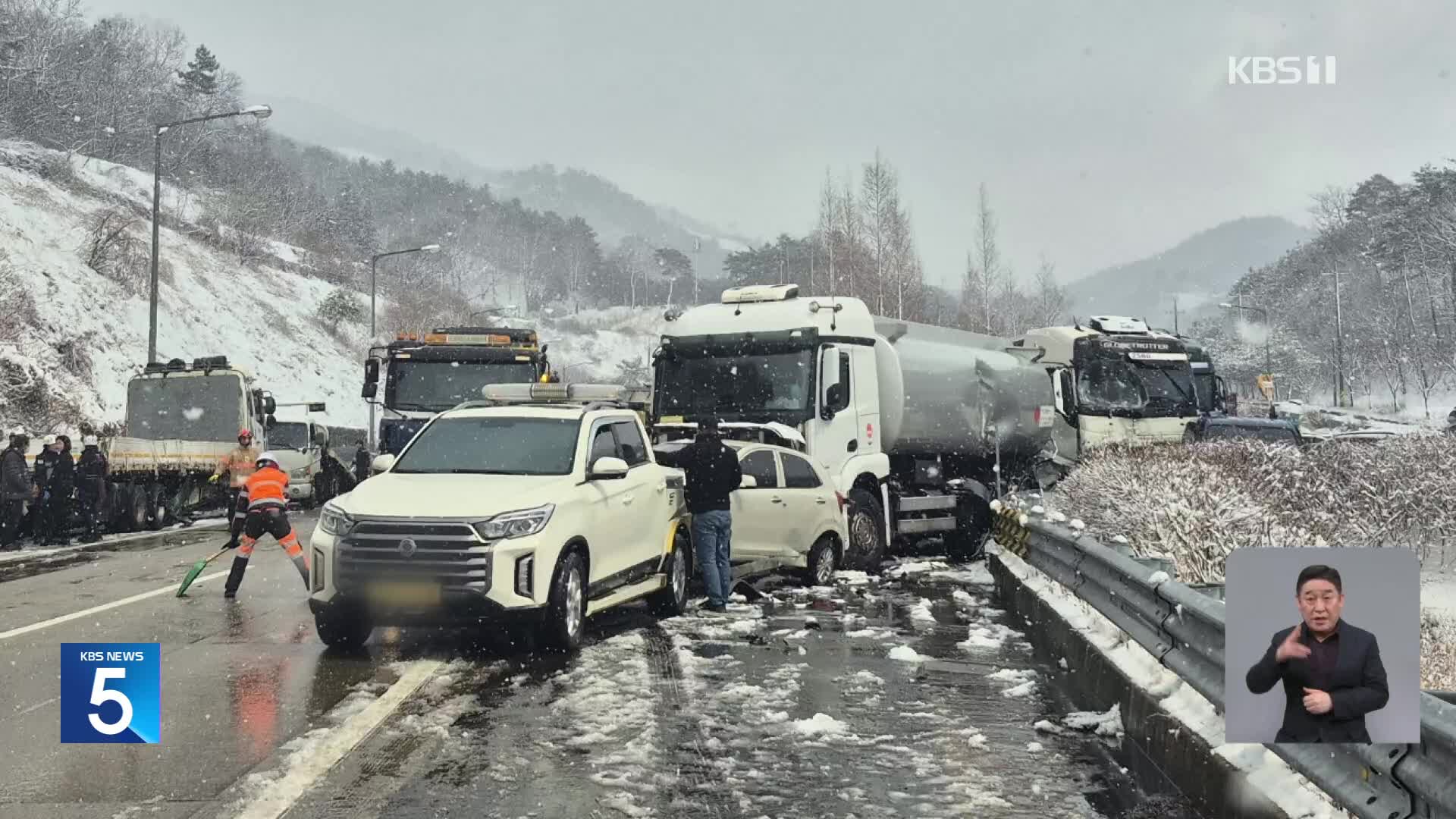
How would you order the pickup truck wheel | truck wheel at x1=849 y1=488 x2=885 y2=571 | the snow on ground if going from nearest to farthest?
1. the snow on ground
2. the pickup truck wheel
3. truck wheel at x1=849 y1=488 x2=885 y2=571

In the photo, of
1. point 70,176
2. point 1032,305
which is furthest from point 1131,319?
point 1032,305

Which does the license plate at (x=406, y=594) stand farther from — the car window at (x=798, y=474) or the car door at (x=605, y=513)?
the car window at (x=798, y=474)

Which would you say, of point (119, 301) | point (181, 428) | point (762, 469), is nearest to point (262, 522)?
point (762, 469)

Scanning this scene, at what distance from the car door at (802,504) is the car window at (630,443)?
246 cm

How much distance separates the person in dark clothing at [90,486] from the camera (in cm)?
2005

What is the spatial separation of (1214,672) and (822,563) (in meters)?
8.91

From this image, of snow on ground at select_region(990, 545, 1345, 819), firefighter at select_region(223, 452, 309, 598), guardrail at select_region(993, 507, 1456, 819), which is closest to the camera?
guardrail at select_region(993, 507, 1456, 819)

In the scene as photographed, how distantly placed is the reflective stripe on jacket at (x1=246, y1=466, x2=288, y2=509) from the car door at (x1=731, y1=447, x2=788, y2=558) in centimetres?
460

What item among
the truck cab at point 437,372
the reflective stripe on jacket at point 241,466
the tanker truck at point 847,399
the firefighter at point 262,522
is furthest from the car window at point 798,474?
the truck cab at point 437,372

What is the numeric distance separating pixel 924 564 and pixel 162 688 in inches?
436

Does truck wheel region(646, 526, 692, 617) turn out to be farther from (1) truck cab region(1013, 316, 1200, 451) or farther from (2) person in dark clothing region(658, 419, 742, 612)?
(1) truck cab region(1013, 316, 1200, 451)

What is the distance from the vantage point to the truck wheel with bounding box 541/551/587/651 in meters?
8.97

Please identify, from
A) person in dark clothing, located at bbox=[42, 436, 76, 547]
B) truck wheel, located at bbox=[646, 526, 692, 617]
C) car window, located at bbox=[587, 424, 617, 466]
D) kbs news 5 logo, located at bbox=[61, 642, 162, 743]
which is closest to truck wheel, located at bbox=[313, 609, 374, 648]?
kbs news 5 logo, located at bbox=[61, 642, 162, 743]

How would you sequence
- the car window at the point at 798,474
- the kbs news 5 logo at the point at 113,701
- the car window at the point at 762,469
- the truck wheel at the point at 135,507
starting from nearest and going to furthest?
the kbs news 5 logo at the point at 113,701
the car window at the point at 762,469
the car window at the point at 798,474
the truck wheel at the point at 135,507
